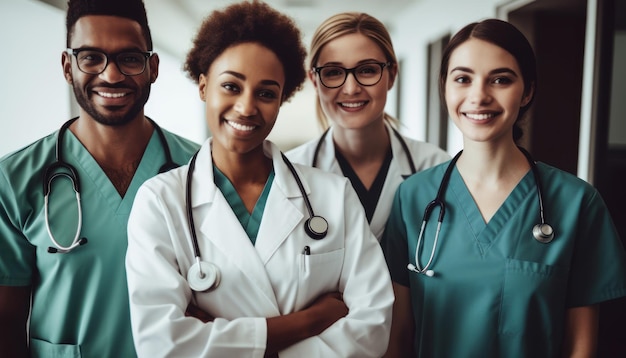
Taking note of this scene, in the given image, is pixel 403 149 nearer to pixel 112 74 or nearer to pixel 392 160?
pixel 392 160

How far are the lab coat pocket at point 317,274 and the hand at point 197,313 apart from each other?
0.21 metres

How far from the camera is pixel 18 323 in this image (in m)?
1.23

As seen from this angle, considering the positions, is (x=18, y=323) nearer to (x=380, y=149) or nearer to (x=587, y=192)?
(x=380, y=149)

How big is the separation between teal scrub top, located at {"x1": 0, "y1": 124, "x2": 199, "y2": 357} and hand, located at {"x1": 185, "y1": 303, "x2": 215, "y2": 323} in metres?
0.31

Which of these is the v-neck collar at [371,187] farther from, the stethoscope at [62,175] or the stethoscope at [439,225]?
the stethoscope at [62,175]

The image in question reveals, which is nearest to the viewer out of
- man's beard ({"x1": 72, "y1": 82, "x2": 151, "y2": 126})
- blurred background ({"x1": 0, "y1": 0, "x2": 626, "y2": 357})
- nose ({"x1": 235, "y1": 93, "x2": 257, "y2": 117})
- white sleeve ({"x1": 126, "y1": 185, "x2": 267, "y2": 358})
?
white sleeve ({"x1": 126, "y1": 185, "x2": 267, "y2": 358})

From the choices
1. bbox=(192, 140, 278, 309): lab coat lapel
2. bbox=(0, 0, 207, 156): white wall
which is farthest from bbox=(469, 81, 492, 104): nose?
bbox=(0, 0, 207, 156): white wall

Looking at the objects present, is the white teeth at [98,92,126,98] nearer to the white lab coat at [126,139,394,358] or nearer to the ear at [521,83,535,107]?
the white lab coat at [126,139,394,358]

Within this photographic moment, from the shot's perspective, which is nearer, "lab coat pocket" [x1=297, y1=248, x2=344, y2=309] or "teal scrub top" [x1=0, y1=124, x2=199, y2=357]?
"lab coat pocket" [x1=297, y1=248, x2=344, y2=309]

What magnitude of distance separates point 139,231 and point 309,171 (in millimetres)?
460

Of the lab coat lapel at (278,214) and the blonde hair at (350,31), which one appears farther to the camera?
the blonde hair at (350,31)

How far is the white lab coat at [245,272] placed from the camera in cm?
95

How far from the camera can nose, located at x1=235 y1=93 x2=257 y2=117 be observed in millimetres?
1052

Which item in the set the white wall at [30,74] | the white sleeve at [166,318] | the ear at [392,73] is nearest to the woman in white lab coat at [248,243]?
the white sleeve at [166,318]
